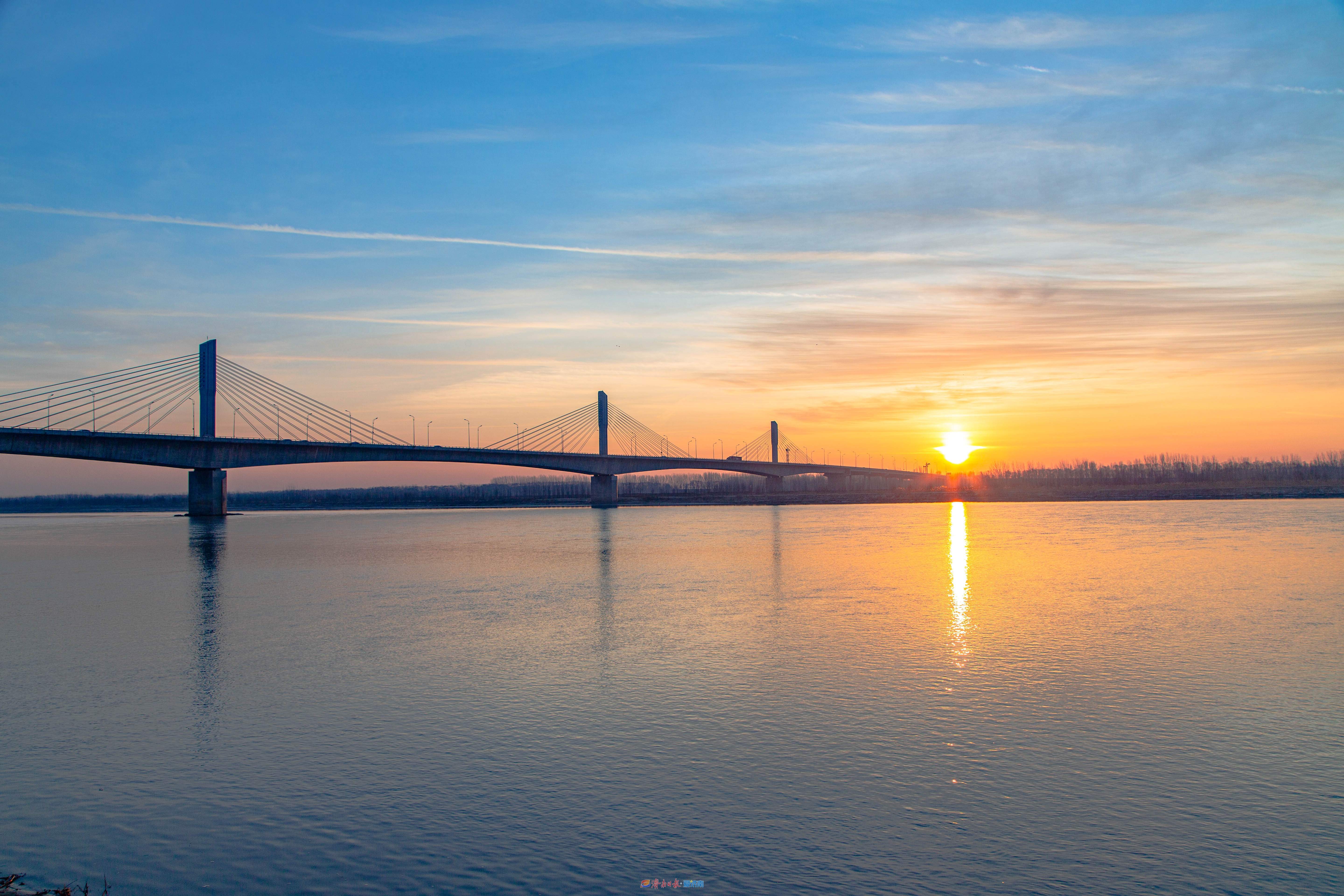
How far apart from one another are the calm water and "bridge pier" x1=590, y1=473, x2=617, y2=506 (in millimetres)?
71993

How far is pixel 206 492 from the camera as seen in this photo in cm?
6719

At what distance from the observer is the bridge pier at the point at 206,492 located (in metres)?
66.9

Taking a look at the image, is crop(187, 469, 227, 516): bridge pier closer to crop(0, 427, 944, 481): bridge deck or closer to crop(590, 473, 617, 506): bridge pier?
crop(0, 427, 944, 481): bridge deck

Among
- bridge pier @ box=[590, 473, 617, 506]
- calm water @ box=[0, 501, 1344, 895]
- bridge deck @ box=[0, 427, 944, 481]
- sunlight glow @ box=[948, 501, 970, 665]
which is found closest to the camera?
calm water @ box=[0, 501, 1344, 895]

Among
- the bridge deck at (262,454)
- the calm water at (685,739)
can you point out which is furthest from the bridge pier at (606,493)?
the calm water at (685,739)

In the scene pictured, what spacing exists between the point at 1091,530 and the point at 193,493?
65322mm

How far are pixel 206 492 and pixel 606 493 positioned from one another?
40.1 metres

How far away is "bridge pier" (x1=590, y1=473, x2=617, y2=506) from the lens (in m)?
93.1

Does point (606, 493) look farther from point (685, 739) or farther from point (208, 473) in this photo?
point (685, 739)

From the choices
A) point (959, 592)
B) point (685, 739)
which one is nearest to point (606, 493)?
point (959, 592)

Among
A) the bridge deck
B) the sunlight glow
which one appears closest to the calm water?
the sunlight glow

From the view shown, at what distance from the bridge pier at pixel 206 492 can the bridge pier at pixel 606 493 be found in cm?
3789

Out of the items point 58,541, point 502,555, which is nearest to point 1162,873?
point 502,555

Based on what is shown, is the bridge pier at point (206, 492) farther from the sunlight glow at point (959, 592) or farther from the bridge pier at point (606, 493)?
the sunlight glow at point (959, 592)
